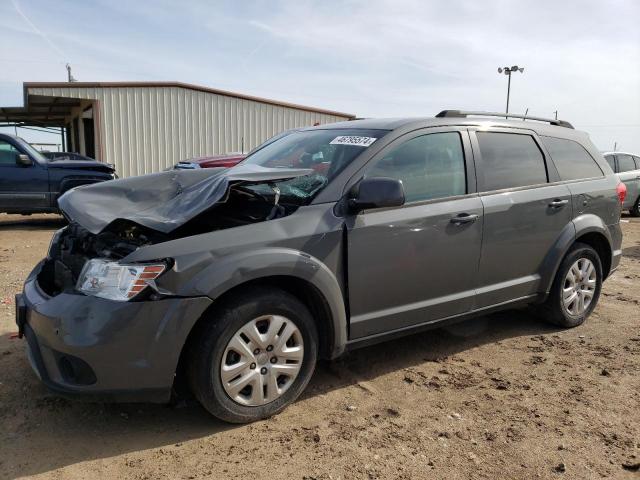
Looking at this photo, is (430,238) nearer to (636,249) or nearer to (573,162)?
Answer: (573,162)

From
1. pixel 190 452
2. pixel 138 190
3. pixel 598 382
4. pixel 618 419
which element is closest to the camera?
pixel 190 452

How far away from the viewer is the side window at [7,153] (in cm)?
962

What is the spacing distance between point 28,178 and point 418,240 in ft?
28.4

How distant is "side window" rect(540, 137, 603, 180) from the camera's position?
4469 mm

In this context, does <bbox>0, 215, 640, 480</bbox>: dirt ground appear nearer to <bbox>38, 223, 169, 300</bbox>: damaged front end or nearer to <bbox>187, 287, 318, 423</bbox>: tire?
<bbox>187, 287, 318, 423</bbox>: tire

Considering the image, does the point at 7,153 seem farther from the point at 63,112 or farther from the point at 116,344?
the point at 63,112

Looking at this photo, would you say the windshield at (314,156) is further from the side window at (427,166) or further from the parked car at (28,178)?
the parked car at (28,178)

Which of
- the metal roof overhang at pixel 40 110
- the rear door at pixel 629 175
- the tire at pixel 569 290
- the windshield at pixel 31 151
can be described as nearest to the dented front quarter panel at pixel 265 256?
the tire at pixel 569 290

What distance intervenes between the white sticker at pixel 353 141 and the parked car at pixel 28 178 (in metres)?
7.70

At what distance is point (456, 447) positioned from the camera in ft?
9.15

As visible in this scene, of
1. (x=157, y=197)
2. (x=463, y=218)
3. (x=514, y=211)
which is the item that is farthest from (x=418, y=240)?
(x=157, y=197)

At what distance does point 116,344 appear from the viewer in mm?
2580

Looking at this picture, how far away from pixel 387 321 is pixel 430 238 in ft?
2.01

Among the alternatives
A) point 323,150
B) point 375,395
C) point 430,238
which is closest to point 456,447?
point 375,395
